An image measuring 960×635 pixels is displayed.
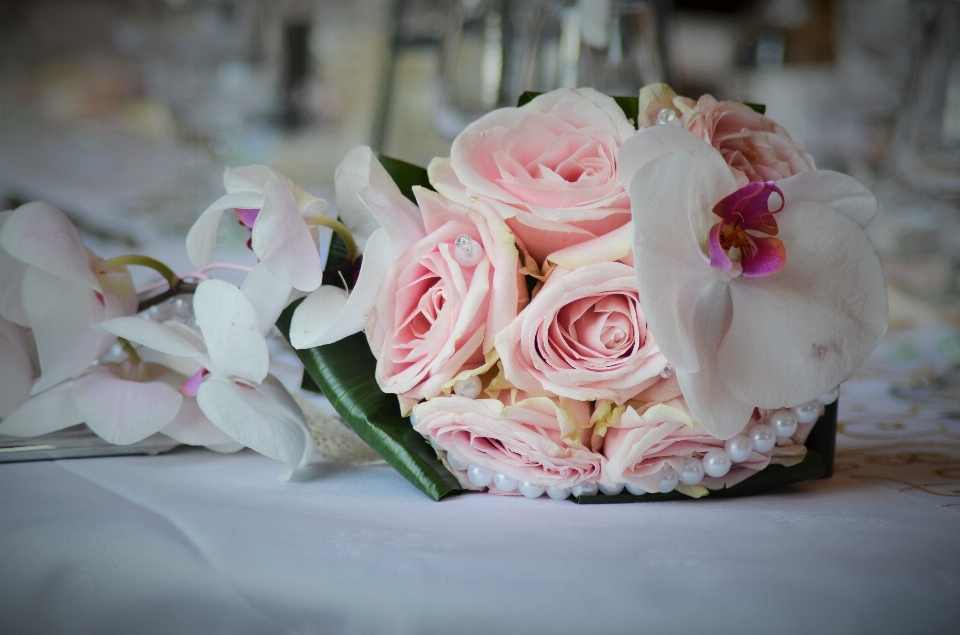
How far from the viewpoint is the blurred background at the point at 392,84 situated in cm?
67

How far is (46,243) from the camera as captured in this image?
0.97ft

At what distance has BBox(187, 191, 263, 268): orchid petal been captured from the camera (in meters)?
0.30

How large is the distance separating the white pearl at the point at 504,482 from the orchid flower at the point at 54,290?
6.4 inches

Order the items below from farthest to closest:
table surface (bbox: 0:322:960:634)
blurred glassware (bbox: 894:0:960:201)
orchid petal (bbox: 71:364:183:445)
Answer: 1. blurred glassware (bbox: 894:0:960:201)
2. orchid petal (bbox: 71:364:183:445)
3. table surface (bbox: 0:322:960:634)

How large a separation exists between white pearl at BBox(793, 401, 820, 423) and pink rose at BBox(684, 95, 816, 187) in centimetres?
8

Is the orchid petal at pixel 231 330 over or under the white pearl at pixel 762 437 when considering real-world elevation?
over

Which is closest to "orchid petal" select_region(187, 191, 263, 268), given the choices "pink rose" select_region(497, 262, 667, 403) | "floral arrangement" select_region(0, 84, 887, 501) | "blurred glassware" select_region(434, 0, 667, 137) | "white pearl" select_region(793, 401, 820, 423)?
"floral arrangement" select_region(0, 84, 887, 501)

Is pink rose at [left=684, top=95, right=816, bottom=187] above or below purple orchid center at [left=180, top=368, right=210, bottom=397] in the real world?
above

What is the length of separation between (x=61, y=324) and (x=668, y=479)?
229 mm

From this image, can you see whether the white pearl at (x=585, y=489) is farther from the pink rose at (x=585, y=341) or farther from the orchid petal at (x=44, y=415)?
the orchid petal at (x=44, y=415)

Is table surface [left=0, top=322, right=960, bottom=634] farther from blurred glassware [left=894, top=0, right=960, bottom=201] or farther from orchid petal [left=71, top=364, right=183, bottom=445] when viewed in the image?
blurred glassware [left=894, top=0, right=960, bottom=201]

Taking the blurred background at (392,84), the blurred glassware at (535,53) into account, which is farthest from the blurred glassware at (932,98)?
the blurred glassware at (535,53)

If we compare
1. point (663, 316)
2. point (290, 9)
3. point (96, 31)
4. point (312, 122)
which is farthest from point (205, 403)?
point (96, 31)

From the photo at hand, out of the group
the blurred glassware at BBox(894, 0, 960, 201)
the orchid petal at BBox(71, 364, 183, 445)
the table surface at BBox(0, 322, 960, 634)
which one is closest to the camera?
the table surface at BBox(0, 322, 960, 634)
